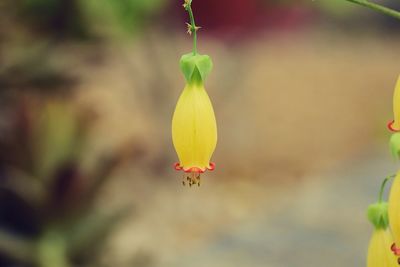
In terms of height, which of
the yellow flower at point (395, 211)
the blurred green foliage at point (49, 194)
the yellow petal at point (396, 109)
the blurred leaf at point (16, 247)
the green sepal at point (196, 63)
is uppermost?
the blurred green foliage at point (49, 194)

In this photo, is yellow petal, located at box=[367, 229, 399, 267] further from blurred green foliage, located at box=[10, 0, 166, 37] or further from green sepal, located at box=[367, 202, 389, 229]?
blurred green foliage, located at box=[10, 0, 166, 37]

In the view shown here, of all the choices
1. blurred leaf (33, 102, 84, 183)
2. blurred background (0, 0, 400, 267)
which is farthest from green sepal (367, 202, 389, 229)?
blurred leaf (33, 102, 84, 183)

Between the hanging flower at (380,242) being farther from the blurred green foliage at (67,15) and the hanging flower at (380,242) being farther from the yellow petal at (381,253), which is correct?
the blurred green foliage at (67,15)

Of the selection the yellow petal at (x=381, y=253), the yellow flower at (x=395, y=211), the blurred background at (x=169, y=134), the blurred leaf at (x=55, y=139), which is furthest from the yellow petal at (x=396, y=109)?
the blurred leaf at (x=55, y=139)

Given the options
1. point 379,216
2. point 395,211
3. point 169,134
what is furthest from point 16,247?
point 395,211

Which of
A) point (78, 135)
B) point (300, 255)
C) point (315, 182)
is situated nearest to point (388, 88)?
point (315, 182)

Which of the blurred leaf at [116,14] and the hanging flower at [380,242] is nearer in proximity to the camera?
the hanging flower at [380,242]
